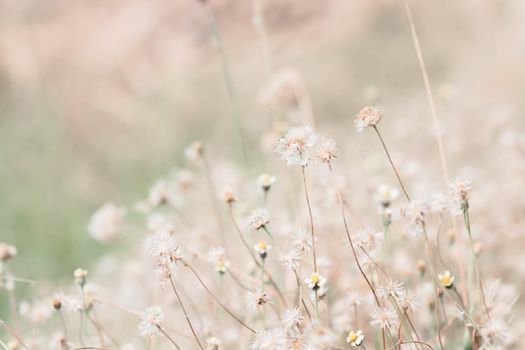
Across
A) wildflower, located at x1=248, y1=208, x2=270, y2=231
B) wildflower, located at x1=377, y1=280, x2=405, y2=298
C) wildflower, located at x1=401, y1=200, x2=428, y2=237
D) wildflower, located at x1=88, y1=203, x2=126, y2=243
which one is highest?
wildflower, located at x1=88, y1=203, x2=126, y2=243

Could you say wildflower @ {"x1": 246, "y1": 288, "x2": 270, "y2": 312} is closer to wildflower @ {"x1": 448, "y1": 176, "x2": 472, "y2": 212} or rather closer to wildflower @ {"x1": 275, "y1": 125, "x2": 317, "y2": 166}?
Result: wildflower @ {"x1": 275, "y1": 125, "x2": 317, "y2": 166}

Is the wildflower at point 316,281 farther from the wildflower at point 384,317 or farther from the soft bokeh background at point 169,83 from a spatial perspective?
the soft bokeh background at point 169,83

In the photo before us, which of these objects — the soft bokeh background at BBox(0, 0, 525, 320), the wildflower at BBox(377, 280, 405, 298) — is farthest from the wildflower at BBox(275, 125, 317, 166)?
the soft bokeh background at BBox(0, 0, 525, 320)

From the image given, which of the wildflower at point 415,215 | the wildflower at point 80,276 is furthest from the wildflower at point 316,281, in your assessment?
the wildflower at point 80,276

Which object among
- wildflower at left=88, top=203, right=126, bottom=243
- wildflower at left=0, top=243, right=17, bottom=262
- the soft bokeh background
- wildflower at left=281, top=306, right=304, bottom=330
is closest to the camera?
wildflower at left=281, top=306, right=304, bottom=330

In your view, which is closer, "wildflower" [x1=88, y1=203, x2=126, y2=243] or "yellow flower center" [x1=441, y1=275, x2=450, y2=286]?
"yellow flower center" [x1=441, y1=275, x2=450, y2=286]

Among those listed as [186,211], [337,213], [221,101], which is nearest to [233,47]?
[221,101]

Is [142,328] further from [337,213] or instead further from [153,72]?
[153,72]
